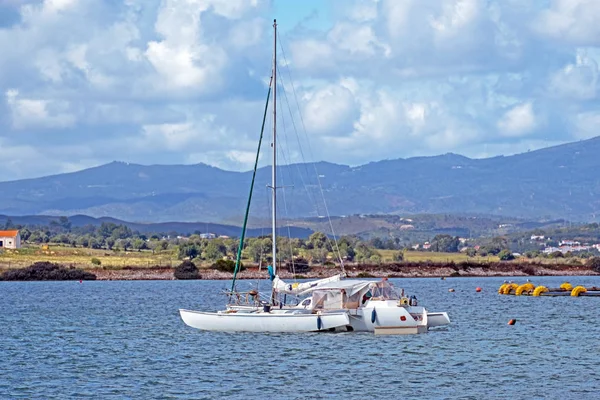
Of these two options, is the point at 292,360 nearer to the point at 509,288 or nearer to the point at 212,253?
the point at 509,288

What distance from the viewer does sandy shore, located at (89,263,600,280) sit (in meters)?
154

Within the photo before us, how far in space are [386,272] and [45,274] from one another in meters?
47.9

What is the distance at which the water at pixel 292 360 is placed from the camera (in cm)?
4381

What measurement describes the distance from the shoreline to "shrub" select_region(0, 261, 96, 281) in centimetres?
245

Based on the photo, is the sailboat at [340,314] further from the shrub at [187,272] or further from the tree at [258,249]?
the tree at [258,249]

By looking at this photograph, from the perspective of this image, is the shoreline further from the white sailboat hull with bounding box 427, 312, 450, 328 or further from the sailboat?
the sailboat

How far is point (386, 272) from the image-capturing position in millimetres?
166875

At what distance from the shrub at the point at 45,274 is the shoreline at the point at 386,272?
245 cm

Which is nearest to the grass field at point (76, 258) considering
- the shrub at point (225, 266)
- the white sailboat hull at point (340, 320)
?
the shrub at point (225, 266)

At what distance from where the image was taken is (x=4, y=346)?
5991 centimetres

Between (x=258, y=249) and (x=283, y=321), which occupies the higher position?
(x=258, y=249)

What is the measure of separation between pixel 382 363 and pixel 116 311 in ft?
127

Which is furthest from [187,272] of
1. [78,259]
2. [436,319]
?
[436,319]

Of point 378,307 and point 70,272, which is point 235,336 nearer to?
point 378,307
